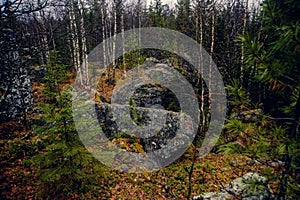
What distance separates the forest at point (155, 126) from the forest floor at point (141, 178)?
4 centimetres

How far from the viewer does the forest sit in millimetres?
2793

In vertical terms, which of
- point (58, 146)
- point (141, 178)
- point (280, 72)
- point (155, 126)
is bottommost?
point (141, 178)

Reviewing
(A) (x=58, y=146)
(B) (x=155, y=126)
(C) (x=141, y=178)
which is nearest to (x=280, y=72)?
(A) (x=58, y=146)

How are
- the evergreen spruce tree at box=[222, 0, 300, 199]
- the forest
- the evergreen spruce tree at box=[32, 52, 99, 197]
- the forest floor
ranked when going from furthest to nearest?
the forest floor < the evergreen spruce tree at box=[32, 52, 99, 197] < the forest < the evergreen spruce tree at box=[222, 0, 300, 199]

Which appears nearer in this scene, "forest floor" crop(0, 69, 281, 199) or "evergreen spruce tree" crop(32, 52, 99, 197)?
"evergreen spruce tree" crop(32, 52, 99, 197)

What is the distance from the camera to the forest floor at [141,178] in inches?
263

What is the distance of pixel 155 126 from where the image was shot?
31.2 feet

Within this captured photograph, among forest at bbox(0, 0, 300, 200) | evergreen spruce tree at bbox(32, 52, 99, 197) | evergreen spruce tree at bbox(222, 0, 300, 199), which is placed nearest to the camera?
evergreen spruce tree at bbox(222, 0, 300, 199)

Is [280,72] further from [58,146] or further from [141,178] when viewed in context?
[141,178]

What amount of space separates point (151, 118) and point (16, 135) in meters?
6.95

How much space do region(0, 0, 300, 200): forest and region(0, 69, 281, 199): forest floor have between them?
0.04 metres

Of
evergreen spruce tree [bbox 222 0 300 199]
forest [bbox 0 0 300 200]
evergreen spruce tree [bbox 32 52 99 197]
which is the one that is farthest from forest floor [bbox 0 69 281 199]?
evergreen spruce tree [bbox 222 0 300 199]

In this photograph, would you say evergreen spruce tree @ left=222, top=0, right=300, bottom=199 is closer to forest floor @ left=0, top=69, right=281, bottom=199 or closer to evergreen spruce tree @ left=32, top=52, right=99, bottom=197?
forest floor @ left=0, top=69, right=281, bottom=199

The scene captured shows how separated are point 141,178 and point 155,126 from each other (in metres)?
2.59
